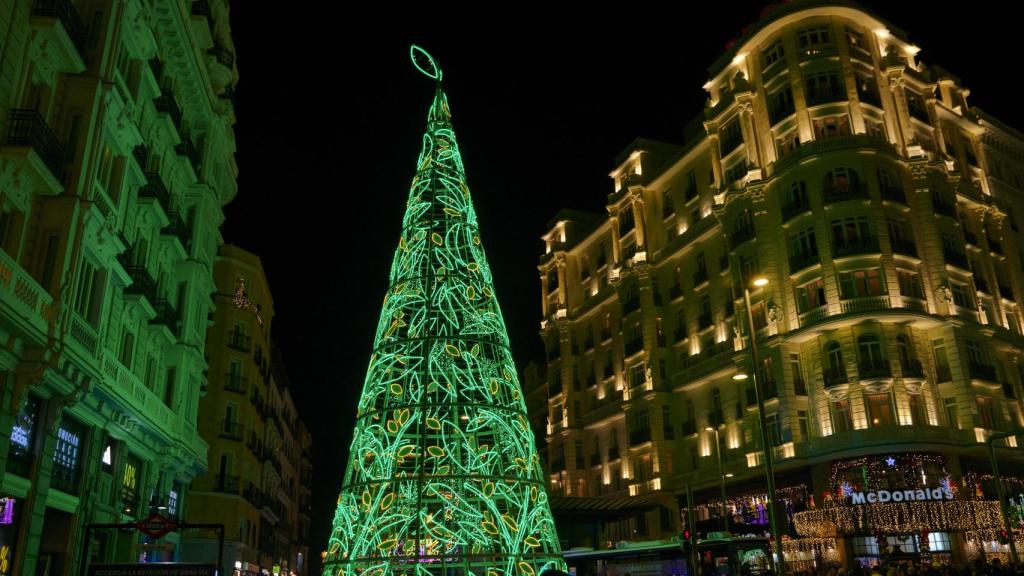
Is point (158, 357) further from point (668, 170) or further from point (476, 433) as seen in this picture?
point (668, 170)

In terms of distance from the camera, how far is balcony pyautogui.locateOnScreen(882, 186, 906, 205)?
4031 cm

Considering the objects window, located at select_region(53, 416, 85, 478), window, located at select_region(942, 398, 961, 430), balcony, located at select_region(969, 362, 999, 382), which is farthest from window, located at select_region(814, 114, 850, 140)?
window, located at select_region(53, 416, 85, 478)

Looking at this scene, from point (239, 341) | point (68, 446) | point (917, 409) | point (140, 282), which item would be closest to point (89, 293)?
point (140, 282)

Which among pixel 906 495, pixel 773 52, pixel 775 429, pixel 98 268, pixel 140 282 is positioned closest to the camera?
pixel 98 268

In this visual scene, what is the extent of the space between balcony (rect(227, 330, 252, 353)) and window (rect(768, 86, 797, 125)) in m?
32.9

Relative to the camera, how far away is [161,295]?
2686cm

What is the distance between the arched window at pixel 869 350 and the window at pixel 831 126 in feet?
36.6

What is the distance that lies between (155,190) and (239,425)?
71.1 feet

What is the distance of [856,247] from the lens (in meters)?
39.2

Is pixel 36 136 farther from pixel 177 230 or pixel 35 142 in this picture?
pixel 177 230

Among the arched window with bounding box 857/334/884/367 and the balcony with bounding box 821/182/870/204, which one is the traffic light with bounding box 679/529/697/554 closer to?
the arched window with bounding box 857/334/884/367

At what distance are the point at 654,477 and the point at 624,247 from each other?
17398mm

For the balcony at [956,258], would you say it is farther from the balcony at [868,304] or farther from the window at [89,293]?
the window at [89,293]

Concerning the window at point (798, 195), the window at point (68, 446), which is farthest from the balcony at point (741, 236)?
the window at point (68, 446)
